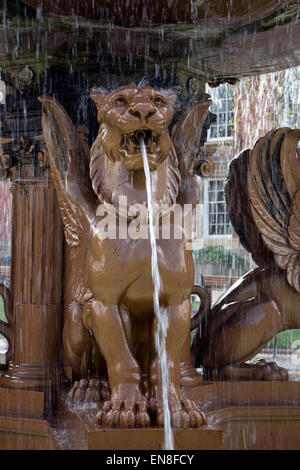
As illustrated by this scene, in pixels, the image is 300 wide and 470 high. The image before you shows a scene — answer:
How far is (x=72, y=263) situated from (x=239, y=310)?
99 cm

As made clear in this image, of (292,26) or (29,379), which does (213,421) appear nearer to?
(29,379)

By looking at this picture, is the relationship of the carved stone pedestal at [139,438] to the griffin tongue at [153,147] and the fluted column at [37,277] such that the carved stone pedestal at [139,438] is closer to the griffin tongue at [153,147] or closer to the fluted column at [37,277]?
the fluted column at [37,277]

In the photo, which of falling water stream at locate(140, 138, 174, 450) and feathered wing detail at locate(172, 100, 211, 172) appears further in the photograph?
feathered wing detail at locate(172, 100, 211, 172)

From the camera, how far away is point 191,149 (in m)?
3.16

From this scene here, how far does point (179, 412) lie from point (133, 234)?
2.52 ft

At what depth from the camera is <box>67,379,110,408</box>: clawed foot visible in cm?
285

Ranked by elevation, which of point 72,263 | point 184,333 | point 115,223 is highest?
point 115,223

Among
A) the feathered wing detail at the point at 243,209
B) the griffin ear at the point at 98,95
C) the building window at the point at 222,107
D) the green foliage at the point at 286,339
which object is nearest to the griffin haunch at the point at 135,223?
the griffin ear at the point at 98,95

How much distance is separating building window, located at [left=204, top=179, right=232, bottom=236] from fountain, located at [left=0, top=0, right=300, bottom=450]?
1412cm

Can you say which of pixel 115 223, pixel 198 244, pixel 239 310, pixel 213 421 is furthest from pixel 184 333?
pixel 198 244

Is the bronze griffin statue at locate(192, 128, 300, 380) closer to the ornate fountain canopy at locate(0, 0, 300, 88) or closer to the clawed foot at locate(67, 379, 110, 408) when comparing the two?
the ornate fountain canopy at locate(0, 0, 300, 88)

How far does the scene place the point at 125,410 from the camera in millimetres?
2510

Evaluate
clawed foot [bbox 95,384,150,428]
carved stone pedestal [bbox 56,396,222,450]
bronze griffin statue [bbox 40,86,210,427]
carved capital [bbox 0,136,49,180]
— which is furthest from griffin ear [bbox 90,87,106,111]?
carved stone pedestal [bbox 56,396,222,450]

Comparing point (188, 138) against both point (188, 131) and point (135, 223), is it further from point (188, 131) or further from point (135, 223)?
point (135, 223)
